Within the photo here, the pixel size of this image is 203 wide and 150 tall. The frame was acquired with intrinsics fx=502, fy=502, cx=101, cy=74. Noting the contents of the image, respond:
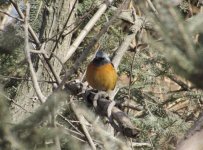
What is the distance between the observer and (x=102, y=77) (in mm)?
4430

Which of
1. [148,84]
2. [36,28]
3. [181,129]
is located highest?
[36,28]

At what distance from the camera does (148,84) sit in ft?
12.1

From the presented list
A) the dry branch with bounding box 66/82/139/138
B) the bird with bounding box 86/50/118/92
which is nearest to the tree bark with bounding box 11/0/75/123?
the dry branch with bounding box 66/82/139/138

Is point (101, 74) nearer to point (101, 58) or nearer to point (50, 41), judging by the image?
point (101, 58)

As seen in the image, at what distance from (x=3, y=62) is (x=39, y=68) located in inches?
11.0

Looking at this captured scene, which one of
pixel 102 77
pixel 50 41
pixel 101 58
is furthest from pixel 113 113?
pixel 102 77

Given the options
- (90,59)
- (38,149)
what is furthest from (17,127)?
(90,59)

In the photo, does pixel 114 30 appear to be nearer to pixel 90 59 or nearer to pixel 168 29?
pixel 90 59

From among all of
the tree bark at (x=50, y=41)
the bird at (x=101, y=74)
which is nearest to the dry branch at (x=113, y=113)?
the tree bark at (x=50, y=41)

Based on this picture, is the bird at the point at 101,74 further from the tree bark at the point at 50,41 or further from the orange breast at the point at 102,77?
the tree bark at the point at 50,41

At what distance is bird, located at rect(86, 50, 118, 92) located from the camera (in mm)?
4223

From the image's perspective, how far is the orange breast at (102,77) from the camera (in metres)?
4.23

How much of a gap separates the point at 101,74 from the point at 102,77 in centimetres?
4

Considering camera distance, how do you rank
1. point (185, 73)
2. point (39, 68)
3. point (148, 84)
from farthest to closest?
1. point (148, 84)
2. point (39, 68)
3. point (185, 73)
